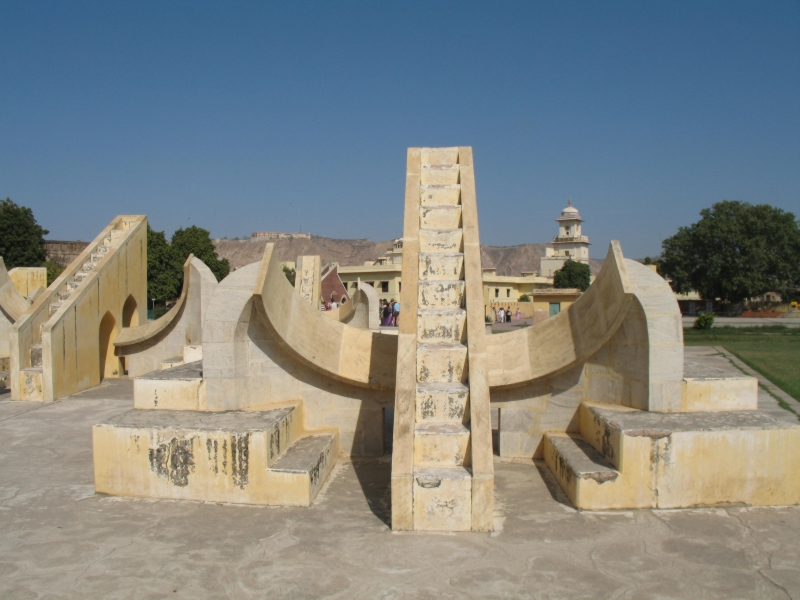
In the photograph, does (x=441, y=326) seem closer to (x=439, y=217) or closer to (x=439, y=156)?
(x=439, y=217)

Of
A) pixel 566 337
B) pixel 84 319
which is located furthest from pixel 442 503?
pixel 84 319

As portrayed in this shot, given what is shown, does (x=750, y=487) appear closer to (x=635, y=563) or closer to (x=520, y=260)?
(x=635, y=563)

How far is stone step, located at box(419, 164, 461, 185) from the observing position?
22.8 ft

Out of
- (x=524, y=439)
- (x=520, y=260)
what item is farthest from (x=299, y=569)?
(x=520, y=260)

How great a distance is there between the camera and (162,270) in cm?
3941

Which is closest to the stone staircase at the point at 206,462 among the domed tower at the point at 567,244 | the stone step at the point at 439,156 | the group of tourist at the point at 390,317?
the stone step at the point at 439,156

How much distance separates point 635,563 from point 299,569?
1.90m

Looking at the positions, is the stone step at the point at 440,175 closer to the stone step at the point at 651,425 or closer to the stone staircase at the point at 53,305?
the stone step at the point at 651,425

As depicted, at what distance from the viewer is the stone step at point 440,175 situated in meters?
6.95

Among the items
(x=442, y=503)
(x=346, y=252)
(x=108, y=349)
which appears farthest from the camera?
(x=346, y=252)

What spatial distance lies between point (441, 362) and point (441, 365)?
0.9 inches

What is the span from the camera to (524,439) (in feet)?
19.2

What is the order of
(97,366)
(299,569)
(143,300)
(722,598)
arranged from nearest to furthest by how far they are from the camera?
(722,598) < (299,569) < (97,366) < (143,300)

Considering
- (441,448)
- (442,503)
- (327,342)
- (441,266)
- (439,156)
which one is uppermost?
(439,156)
